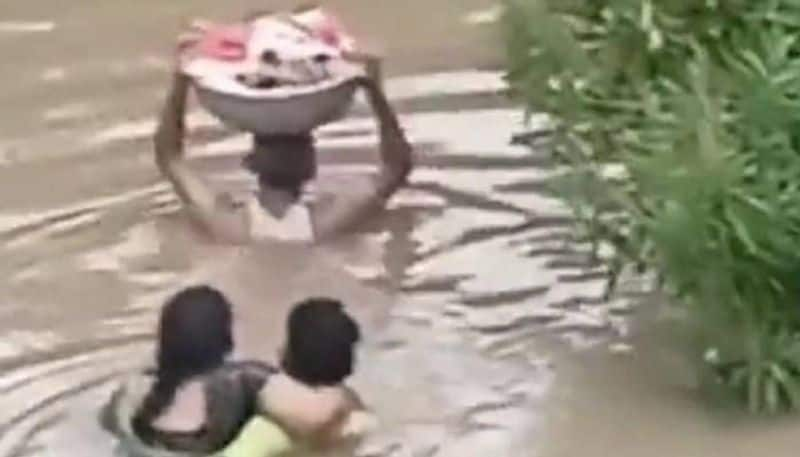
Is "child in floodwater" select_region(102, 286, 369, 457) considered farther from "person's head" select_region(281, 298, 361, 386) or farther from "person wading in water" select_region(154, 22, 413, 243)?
"person wading in water" select_region(154, 22, 413, 243)

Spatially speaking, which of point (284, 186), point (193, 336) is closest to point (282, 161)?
point (284, 186)

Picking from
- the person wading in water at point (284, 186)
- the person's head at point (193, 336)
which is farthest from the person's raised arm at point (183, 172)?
the person's head at point (193, 336)

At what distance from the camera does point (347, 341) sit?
1.04 metres

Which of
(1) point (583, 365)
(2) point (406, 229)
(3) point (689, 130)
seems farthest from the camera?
(2) point (406, 229)

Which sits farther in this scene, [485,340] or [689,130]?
[485,340]

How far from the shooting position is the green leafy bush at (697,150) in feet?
3.31

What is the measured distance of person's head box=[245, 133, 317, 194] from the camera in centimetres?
120

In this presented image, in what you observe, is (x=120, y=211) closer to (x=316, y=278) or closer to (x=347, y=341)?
(x=316, y=278)

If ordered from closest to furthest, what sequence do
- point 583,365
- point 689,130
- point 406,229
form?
point 689,130
point 583,365
point 406,229

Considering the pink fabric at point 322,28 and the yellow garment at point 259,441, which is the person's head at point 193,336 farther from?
the pink fabric at point 322,28

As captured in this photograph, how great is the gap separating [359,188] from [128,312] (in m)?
A: 0.16

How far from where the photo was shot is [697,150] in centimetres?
101

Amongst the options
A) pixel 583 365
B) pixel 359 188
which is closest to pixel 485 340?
pixel 583 365

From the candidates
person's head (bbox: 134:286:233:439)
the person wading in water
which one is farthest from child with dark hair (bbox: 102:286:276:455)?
the person wading in water
